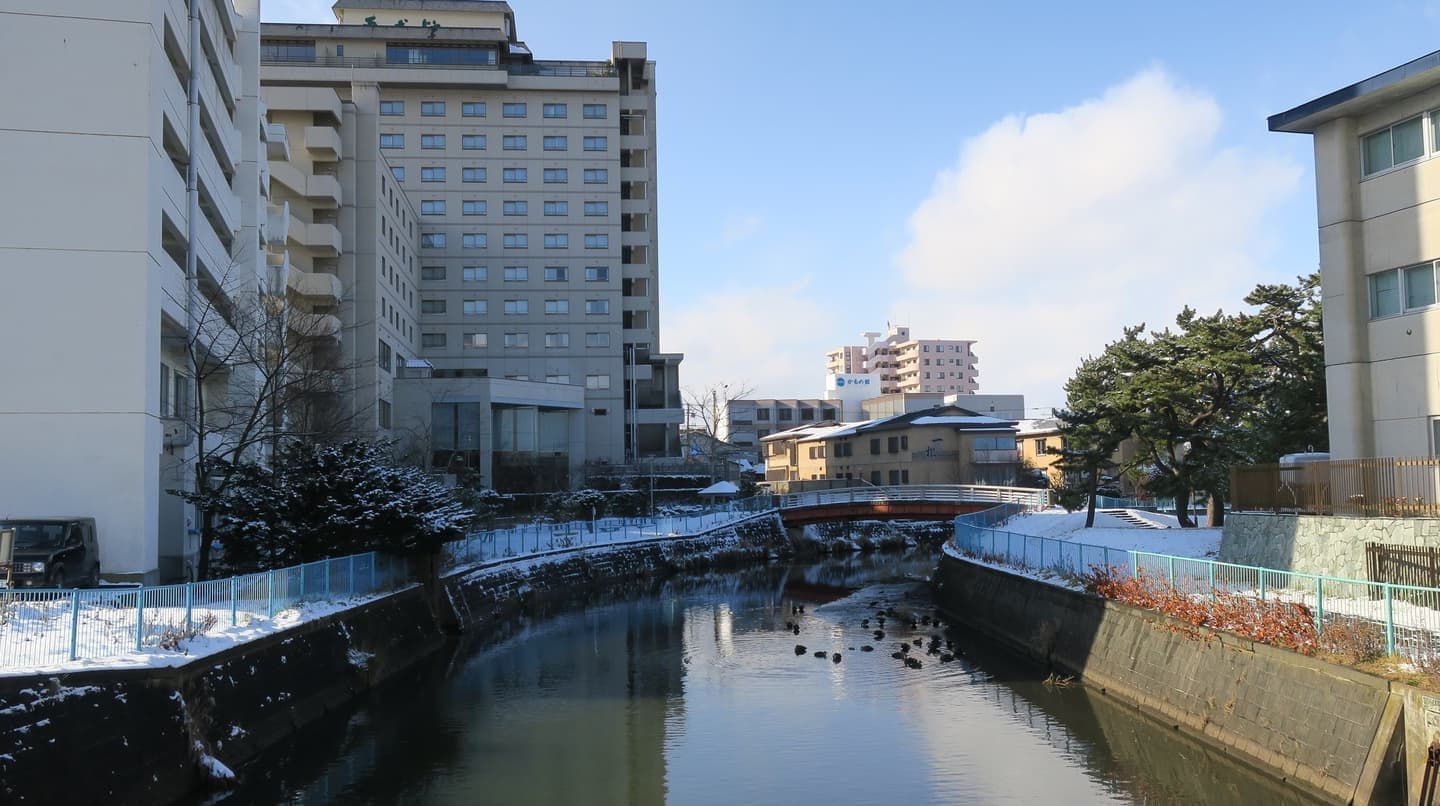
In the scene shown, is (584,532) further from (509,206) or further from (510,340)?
→ (509,206)

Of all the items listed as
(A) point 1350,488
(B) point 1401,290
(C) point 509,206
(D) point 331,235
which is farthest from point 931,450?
(A) point 1350,488

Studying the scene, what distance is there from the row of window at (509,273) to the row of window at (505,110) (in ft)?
37.3

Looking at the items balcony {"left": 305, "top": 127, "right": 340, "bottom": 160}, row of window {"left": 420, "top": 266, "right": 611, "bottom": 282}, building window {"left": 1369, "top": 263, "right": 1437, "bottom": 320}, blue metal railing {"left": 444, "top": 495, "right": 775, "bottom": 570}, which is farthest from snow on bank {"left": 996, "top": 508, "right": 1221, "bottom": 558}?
balcony {"left": 305, "top": 127, "right": 340, "bottom": 160}

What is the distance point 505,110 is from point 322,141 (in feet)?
72.7

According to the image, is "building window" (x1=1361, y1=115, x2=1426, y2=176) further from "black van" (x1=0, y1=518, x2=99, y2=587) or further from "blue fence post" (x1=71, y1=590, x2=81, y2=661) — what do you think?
"black van" (x1=0, y1=518, x2=99, y2=587)

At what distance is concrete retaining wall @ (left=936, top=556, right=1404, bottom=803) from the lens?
14.0m

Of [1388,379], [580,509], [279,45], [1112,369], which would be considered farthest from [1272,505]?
[279,45]

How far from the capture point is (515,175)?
8081 centimetres

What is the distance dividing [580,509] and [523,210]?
31.4m

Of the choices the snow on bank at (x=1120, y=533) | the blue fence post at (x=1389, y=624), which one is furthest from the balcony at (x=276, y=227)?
the blue fence post at (x=1389, y=624)

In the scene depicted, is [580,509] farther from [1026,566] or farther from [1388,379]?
[1388,379]

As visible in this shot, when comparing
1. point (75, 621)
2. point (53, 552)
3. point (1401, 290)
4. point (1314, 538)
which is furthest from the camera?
point (1401, 290)

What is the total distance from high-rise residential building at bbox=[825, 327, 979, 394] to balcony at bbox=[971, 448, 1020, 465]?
8434cm

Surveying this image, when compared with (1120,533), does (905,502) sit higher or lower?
higher
